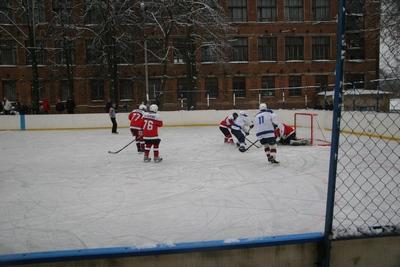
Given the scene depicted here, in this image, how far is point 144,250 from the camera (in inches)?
113

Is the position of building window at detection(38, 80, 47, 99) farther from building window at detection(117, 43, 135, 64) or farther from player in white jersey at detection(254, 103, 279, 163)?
player in white jersey at detection(254, 103, 279, 163)

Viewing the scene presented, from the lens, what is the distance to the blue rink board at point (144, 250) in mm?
2730

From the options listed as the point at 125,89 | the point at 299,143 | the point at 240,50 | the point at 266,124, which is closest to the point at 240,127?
the point at 299,143

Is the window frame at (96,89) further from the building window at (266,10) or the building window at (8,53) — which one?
the building window at (266,10)

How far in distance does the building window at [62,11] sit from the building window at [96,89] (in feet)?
16.0

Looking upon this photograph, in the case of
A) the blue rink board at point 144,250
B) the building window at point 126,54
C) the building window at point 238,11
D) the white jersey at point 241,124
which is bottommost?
the blue rink board at point 144,250

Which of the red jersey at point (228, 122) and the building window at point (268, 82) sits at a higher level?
the building window at point (268, 82)

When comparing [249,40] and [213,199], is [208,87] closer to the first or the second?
[249,40]

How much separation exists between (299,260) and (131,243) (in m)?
2.25

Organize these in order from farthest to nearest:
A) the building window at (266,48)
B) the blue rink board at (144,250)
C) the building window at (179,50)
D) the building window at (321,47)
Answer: the building window at (321,47) → the building window at (266,48) → the building window at (179,50) → the blue rink board at (144,250)

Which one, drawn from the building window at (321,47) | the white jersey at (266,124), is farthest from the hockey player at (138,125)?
the building window at (321,47)

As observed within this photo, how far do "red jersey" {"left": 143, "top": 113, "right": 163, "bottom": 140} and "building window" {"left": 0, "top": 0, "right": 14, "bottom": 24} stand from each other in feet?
78.4

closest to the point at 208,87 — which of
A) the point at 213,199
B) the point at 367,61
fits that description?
the point at 367,61

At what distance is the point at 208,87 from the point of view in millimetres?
34625
